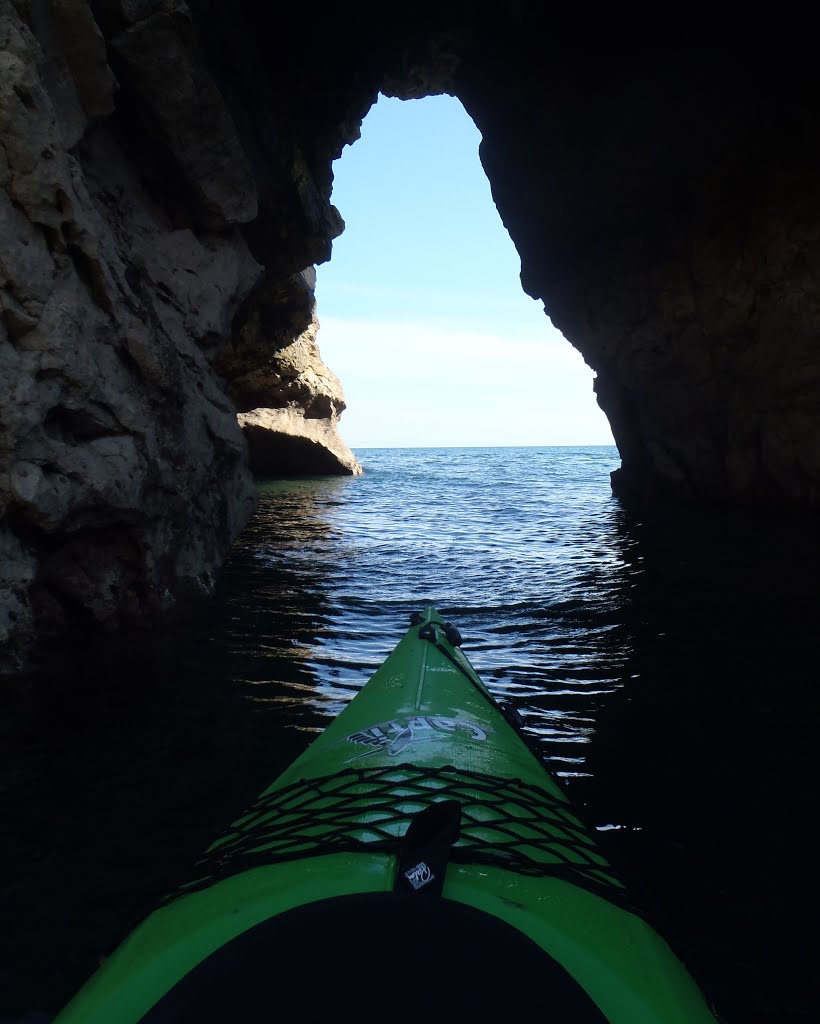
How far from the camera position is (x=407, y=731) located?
9.00 feet

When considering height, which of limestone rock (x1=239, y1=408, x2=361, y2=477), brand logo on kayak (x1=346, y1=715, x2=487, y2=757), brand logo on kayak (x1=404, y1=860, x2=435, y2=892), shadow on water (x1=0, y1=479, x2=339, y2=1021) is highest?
limestone rock (x1=239, y1=408, x2=361, y2=477)

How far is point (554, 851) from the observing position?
1979mm

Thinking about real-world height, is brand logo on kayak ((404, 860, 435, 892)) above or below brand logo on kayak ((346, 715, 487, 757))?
above

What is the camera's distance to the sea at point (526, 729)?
7.90 feet

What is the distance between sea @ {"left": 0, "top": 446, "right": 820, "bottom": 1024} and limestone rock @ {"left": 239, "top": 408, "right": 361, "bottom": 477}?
16604mm

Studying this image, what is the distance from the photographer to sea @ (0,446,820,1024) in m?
2.41

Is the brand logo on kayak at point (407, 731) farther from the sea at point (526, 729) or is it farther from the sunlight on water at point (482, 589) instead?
the sunlight on water at point (482, 589)

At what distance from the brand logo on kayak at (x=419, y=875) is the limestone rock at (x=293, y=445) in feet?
77.7

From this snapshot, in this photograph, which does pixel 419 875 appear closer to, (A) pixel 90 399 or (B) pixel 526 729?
(B) pixel 526 729

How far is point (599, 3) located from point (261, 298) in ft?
27.3

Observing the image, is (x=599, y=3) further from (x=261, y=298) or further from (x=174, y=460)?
(x=174, y=460)

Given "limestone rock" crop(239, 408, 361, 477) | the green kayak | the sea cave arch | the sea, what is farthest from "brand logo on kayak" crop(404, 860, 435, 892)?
"limestone rock" crop(239, 408, 361, 477)

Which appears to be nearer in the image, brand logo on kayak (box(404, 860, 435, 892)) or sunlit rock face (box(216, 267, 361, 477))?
brand logo on kayak (box(404, 860, 435, 892))

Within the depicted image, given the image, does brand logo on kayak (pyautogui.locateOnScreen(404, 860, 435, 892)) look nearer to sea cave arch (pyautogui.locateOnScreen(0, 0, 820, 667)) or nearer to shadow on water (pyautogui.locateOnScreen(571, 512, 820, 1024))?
shadow on water (pyautogui.locateOnScreen(571, 512, 820, 1024))
